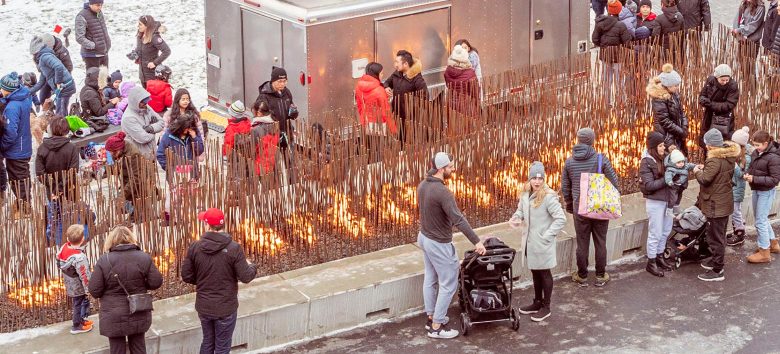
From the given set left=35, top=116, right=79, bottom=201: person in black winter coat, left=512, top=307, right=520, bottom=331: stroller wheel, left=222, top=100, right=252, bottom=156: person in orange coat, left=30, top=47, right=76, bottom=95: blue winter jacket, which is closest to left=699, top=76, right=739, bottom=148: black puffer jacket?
left=512, top=307, right=520, bottom=331: stroller wheel

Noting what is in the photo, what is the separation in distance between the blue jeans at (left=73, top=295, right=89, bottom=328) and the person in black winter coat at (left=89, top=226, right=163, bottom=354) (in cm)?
59

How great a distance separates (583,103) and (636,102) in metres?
0.75

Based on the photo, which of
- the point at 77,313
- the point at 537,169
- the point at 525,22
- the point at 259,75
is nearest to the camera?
the point at 77,313

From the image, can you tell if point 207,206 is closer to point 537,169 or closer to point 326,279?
point 326,279

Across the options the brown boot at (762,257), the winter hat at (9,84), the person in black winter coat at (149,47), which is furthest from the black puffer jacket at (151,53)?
the brown boot at (762,257)

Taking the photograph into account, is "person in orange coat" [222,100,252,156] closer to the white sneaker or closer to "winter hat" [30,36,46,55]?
the white sneaker

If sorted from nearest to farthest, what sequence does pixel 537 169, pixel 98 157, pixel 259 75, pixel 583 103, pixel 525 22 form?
1. pixel 537 169
2. pixel 583 103
3. pixel 98 157
4. pixel 259 75
5. pixel 525 22

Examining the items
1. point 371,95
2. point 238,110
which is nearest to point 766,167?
point 371,95

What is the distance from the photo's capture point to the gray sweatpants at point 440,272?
1180cm

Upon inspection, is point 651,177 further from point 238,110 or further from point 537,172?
point 238,110

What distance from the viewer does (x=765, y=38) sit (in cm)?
1870

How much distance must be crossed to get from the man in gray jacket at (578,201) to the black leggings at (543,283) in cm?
82

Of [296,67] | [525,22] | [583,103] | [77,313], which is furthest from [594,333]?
[525,22]

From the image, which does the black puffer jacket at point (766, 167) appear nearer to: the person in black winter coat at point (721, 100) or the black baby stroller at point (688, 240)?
→ the black baby stroller at point (688, 240)
